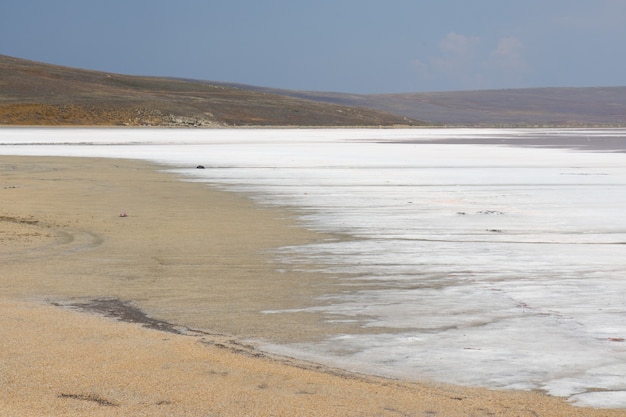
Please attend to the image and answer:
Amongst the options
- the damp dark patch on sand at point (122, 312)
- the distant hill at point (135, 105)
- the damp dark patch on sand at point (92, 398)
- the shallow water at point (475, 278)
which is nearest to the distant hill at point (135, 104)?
the distant hill at point (135, 105)

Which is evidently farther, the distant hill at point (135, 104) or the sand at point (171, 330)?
the distant hill at point (135, 104)

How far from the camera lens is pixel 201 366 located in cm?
693

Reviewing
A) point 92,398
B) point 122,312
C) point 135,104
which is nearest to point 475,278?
point 122,312

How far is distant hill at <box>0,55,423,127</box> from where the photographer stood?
113 m

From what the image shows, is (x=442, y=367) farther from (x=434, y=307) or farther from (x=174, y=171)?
(x=174, y=171)

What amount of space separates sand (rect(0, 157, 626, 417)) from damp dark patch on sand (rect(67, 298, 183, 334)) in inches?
0.6

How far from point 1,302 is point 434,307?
3682 mm

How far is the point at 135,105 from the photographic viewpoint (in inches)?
4717

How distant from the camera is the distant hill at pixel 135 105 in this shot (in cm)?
11306

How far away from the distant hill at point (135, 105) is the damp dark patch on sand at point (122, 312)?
101792 millimetres

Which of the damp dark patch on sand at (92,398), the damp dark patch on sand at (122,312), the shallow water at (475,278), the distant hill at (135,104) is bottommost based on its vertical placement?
the distant hill at (135,104)

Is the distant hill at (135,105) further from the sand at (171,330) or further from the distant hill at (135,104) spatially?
the sand at (171,330)

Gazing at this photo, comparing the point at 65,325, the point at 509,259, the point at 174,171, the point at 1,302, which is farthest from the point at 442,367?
the point at 174,171

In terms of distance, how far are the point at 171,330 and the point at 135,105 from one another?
114 m
